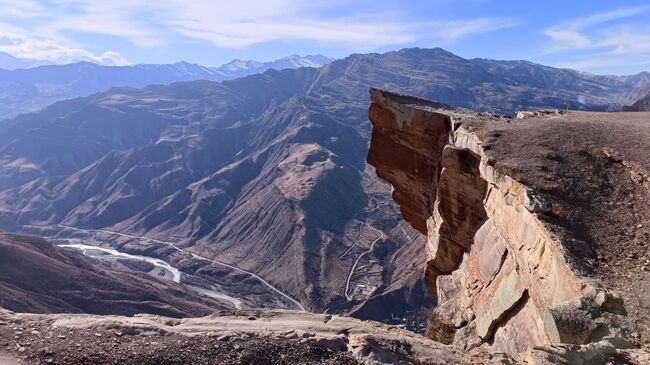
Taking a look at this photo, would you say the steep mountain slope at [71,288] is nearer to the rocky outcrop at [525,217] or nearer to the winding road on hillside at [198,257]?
A: the winding road on hillside at [198,257]

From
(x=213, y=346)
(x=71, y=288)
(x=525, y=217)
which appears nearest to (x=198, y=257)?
(x=71, y=288)

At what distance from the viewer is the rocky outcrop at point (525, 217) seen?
45.9 ft

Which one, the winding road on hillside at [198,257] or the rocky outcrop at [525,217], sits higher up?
the rocky outcrop at [525,217]

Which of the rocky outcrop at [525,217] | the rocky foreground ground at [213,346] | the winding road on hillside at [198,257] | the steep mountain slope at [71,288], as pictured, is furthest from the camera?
the winding road on hillside at [198,257]

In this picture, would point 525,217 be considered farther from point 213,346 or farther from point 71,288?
point 71,288

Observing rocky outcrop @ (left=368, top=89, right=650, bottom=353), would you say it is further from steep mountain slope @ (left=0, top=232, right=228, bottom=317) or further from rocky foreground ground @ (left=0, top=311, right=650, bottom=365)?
steep mountain slope @ (left=0, top=232, right=228, bottom=317)

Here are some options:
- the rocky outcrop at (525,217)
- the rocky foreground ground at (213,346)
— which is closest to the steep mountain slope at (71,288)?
the rocky outcrop at (525,217)

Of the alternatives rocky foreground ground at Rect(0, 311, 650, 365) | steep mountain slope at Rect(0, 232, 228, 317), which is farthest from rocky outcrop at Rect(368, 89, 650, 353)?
steep mountain slope at Rect(0, 232, 228, 317)

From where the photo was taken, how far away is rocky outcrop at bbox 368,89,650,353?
13984 mm

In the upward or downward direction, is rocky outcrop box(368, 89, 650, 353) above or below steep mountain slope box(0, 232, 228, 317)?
above

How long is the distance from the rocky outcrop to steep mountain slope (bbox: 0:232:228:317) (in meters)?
65.8

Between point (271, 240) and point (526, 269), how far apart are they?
134 meters

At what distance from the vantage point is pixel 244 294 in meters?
120

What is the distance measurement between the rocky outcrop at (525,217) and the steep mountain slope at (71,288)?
65755 millimetres
